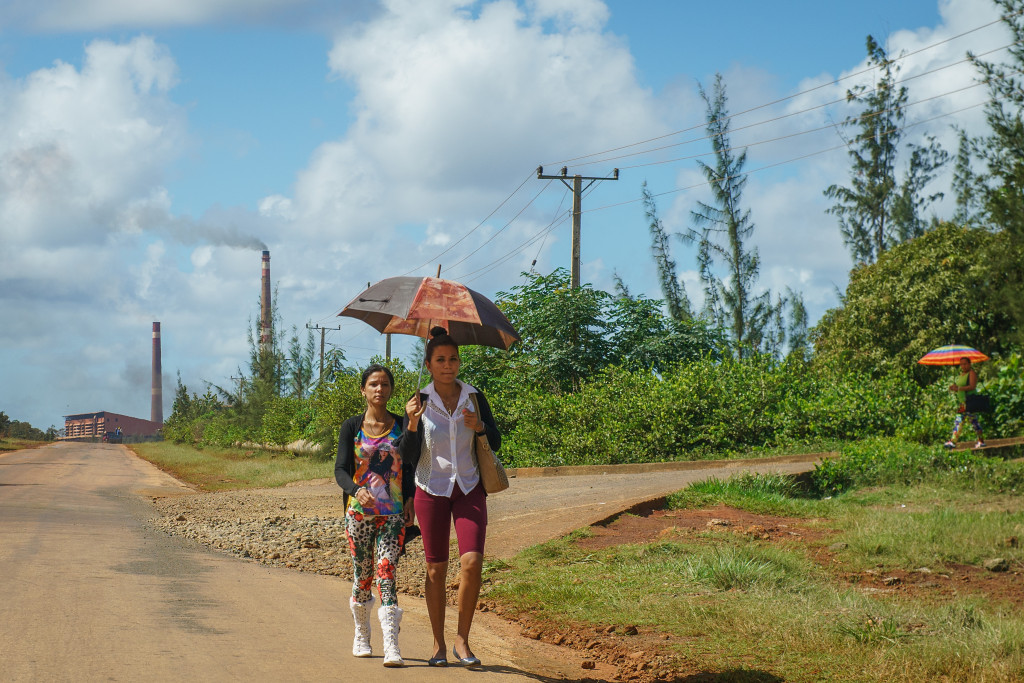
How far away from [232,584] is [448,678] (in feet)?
12.4

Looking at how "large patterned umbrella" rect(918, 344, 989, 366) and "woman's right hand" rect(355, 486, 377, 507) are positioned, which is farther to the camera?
"large patterned umbrella" rect(918, 344, 989, 366)

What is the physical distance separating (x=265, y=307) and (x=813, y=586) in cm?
6511

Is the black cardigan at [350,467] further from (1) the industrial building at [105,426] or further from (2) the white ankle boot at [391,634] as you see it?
(1) the industrial building at [105,426]

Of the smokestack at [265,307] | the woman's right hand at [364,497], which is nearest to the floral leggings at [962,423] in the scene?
the woman's right hand at [364,497]

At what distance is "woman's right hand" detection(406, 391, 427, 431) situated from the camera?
523 cm

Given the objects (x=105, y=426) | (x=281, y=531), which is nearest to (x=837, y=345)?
(x=281, y=531)

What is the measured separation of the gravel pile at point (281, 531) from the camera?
966 cm

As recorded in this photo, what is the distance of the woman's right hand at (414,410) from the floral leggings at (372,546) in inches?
25.0

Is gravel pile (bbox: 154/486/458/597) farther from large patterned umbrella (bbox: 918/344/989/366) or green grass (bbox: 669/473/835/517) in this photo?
large patterned umbrella (bbox: 918/344/989/366)

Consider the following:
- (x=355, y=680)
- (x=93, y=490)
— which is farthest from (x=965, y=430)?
(x=93, y=490)

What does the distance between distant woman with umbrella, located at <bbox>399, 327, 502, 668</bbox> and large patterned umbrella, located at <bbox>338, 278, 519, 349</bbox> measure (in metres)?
0.19

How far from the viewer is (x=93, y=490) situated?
2081 cm

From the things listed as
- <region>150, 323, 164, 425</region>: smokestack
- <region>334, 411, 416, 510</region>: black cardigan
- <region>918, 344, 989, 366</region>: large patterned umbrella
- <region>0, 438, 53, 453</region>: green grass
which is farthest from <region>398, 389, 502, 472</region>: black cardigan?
<region>150, 323, 164, 425</region>: smokestack

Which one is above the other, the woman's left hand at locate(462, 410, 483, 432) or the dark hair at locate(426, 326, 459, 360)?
the dark hair at locate(426, 326, 459, 360)
